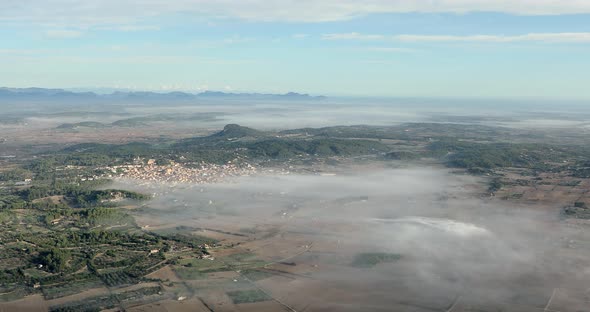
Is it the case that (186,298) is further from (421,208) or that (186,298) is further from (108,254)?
(421,208)

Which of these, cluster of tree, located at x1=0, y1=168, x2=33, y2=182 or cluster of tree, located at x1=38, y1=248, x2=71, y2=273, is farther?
cluster of tree, located at x1=0, y1=168, x2=33, y2=182

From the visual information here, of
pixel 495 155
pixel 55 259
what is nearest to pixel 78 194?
pixel 55 259

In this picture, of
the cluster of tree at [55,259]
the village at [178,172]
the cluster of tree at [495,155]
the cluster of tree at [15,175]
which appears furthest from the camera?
the cluster of tree at [495,155]

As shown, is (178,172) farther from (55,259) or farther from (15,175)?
(55,259)

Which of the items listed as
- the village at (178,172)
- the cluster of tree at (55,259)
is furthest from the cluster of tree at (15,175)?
the cluster of tree at (55,259)

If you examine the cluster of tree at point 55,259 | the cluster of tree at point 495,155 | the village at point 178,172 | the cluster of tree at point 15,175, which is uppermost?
the cluster of tree at point 495,155

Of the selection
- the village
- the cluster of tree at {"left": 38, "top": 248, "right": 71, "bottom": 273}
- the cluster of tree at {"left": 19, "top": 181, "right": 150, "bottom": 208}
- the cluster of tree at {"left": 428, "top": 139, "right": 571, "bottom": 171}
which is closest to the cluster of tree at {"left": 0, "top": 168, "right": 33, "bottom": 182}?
the village

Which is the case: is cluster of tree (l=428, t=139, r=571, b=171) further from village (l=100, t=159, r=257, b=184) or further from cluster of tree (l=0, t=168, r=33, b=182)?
cluster of tree (l=0, t=168, r=33, b=182)

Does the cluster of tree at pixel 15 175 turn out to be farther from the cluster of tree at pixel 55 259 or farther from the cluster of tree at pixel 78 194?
the cluster of tree at pixel 55 259

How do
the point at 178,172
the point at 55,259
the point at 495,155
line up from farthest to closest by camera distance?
the point at 495,155 < the point at 178,172 < the point at 55,259

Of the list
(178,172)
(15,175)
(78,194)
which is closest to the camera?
(78,194)

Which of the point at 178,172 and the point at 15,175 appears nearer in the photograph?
the point at 15,175
